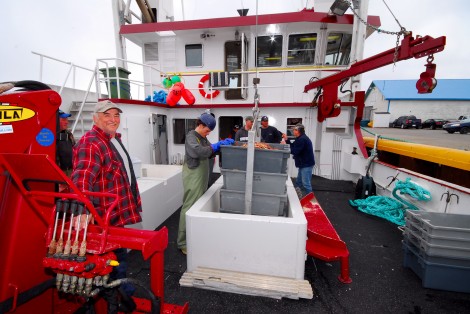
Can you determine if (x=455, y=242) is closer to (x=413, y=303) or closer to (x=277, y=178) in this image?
(x=413, y=303)

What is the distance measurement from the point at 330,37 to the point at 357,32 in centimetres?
84

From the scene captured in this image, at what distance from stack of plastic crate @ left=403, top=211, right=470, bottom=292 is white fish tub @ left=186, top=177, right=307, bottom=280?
1.55 meters

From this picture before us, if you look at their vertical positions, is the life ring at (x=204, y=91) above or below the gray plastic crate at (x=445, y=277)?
above

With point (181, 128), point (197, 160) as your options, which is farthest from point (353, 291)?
point (181, 128)

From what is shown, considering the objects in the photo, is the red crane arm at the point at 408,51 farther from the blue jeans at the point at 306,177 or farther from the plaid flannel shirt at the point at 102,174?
the plaid flannel shirt at the point at 102,174

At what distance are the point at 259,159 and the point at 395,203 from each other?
158 inches

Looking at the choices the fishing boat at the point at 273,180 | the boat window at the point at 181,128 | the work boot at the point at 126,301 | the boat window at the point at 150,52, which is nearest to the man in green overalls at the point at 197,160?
the fishing boat at the point at 273,180

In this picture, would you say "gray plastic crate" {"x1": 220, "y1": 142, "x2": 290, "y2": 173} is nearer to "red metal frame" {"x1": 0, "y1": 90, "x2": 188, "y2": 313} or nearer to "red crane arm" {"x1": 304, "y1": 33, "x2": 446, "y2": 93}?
"red metal frame" {"x1": 0, "y1": 90, "x2": 188, "y2": 313}

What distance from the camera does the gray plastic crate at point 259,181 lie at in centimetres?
280

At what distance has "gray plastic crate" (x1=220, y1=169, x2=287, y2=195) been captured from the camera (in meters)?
2.80

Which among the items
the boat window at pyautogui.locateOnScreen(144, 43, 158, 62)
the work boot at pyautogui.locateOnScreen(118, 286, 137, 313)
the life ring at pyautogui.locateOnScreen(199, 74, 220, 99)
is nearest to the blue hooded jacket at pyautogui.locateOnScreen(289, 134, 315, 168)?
the life ring at pyautogui.locateOnScreen(199, 74, 220, 99)

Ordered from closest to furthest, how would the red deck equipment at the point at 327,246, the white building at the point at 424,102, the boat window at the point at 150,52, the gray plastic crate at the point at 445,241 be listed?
the gray plastic crate at the point at 445,241, the red deck equipment at the point at 327,246, the boat window at the point at 150,52, the white building at the point at 424,102

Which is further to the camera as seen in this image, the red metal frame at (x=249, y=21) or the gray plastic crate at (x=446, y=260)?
the red metal frame at (x=249, y=21)

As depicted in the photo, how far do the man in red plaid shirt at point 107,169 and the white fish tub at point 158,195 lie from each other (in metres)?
1.53
